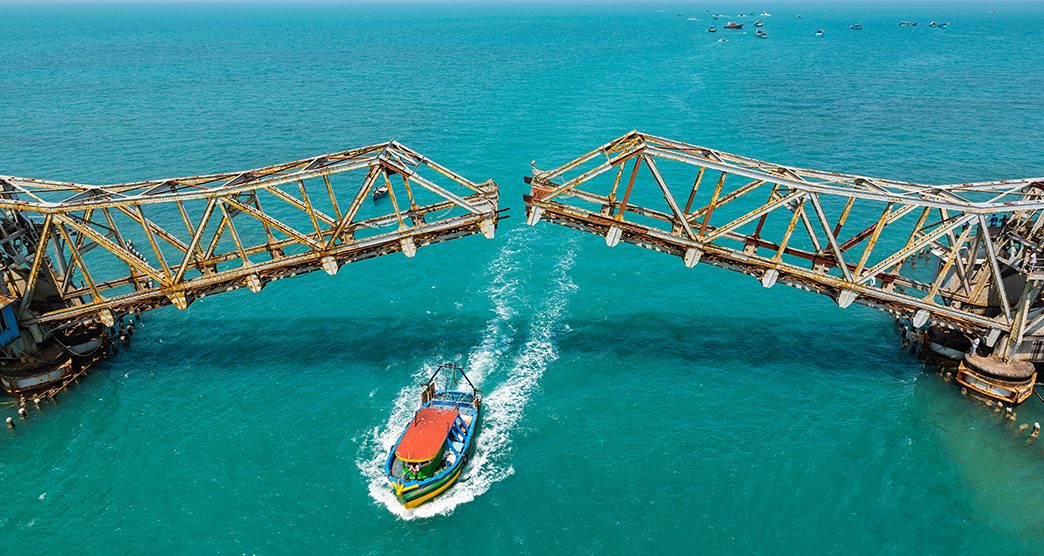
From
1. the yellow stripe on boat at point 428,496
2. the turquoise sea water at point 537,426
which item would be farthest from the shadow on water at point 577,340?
the yellow stripe on boat at point 428,496

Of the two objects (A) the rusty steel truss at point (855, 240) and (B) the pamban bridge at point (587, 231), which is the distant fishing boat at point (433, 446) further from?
(A) the rusty steel truss at point (855, 240)

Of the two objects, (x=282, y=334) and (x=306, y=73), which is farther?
(x=306, y=73)

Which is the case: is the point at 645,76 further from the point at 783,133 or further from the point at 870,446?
the point at 870,446

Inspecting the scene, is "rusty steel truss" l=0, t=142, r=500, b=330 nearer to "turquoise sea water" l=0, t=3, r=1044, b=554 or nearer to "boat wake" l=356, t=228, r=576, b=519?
"turquoise sea water" l=0, t=3, r=1044, b=554

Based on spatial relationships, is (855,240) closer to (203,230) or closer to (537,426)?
(537,426)

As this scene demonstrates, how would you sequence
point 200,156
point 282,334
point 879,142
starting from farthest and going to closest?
point 879,142
point 200,156
point 282,334

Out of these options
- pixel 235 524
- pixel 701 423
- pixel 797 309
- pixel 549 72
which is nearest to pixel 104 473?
pixel 235 524

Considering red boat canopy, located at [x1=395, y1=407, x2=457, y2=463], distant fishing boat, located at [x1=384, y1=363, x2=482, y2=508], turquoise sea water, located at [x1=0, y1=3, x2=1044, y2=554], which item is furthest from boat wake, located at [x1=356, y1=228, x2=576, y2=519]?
red boat canopy, located at [x1=395, y1=407, x2=457, y2=463]

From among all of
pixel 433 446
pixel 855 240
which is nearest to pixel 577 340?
pixel 433 446

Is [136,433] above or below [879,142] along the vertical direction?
below

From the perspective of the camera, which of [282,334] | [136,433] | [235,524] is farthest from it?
[282,334]
